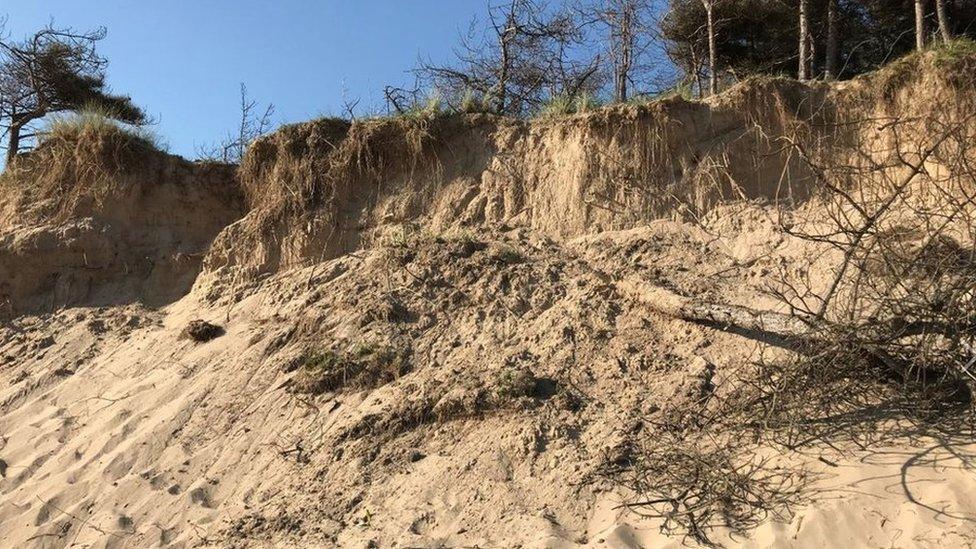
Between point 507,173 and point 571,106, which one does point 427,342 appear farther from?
point 571,106

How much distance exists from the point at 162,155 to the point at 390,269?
11.3 feet

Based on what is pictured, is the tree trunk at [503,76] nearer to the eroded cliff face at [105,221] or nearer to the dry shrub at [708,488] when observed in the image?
the eroded cliff face at [105,221]

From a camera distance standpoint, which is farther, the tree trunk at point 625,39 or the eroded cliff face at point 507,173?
the tree trunk at point 625,39

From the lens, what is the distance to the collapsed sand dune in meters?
4.42

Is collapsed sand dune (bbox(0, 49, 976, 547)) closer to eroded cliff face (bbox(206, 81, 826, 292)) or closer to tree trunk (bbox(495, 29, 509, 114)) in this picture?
eroded cliff face (bbox(206, 81, 826, 292))

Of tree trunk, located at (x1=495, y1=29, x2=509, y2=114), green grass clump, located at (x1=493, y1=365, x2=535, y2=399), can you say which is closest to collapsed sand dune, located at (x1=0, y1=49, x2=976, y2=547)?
green grass clump, located at (x1=493, y1=365, x2=535, y2=399)

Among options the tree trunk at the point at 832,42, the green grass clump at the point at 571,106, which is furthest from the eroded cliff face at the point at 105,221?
the tree trunk at the point at 832,42

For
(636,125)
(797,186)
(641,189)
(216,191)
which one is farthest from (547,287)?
(216,191)

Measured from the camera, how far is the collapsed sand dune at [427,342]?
14.5 feet

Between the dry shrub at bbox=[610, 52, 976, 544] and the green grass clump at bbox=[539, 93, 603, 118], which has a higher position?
the green grass clump at bbox=[539, 93, 603, 118]

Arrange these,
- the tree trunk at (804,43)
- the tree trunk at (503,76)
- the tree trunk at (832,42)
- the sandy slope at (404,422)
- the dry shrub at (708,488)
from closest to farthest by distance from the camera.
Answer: the dry shrub at (708,488) < the sandy slope at (404,422) < the tree trunk at (804,43) < the tree trunk at (503,76) < the tree trunk at (832,42)

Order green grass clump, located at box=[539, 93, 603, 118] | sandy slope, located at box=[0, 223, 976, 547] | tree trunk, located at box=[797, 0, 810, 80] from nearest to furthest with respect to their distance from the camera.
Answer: sandy slope, located at box=[0, 223, 976, 547]
green grass clump, located at box=[539, 93, 603, 118]
tree trunk, located at box=[797, 0, 810, 80]

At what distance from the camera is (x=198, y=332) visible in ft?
22.5

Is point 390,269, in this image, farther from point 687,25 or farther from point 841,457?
point 687,25
